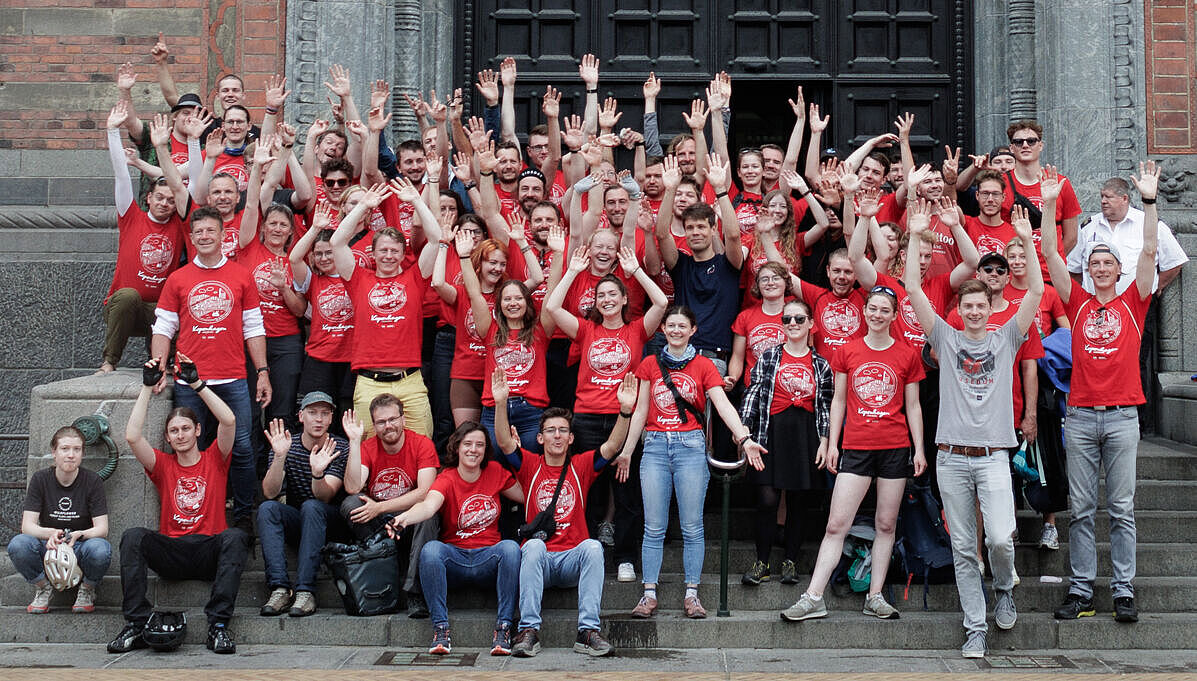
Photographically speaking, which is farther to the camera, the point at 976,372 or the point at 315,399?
the point at 315,399

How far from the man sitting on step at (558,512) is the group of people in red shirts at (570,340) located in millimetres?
20

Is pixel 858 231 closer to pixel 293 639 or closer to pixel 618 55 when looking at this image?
pixel 293 639

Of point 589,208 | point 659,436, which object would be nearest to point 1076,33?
point 589,208

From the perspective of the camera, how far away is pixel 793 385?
835 centimetres

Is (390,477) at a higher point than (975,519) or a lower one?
higher

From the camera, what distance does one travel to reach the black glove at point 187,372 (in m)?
8.14

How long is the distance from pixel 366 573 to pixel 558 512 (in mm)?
1278

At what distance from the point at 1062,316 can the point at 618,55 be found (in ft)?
20.1

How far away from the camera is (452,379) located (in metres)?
8.98

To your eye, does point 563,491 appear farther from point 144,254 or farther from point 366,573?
point 144,254

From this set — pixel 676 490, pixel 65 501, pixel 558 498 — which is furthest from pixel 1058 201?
pixel 65 501

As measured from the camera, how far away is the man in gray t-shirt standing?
756 centimetres

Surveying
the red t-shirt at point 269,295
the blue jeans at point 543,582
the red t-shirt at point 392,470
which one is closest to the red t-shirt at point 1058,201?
the blue jeans at point 543,582

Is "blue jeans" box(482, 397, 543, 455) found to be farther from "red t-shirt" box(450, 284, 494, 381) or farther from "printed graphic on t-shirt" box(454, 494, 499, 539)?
"printed graphic on t-shirt" box(454, 494, 499, 539)
